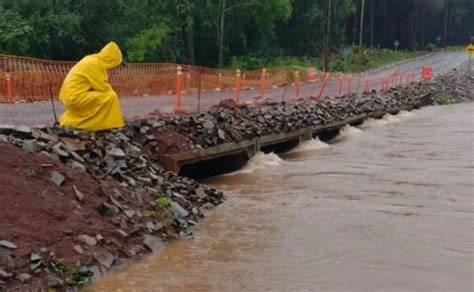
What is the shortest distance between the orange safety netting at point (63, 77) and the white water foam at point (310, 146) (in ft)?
11.2

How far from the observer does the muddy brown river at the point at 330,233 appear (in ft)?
24.5

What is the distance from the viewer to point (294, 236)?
30.8 feet

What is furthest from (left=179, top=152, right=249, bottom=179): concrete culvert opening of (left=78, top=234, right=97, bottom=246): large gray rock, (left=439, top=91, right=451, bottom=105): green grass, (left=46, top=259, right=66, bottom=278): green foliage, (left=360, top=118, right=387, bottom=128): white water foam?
(left=439, top=91, right=451, bottom=105): green grass

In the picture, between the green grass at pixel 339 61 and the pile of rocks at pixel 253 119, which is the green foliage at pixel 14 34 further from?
the pile of rocks at pixel 253 119

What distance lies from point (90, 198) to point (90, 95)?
2.98 meters

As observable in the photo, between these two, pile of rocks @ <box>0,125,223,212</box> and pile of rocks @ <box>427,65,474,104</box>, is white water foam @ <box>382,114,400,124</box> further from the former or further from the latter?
pile of rocks @ <box>0,125,223,212</box>

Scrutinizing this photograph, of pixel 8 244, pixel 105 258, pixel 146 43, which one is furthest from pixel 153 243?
pixel 146 43

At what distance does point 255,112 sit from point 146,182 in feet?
23.8

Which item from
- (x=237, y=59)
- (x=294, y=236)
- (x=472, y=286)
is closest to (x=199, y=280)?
(x=294, y=236)

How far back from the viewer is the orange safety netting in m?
19.0

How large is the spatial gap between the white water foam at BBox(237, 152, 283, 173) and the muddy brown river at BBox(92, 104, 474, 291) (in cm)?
3

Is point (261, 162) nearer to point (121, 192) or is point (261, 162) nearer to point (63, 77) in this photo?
point (121, 192)

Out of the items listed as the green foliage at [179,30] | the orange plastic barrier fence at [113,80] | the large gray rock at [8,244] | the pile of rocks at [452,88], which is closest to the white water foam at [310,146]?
the orange plastic barrier fence at [113,80]

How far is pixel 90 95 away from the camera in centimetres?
1102
